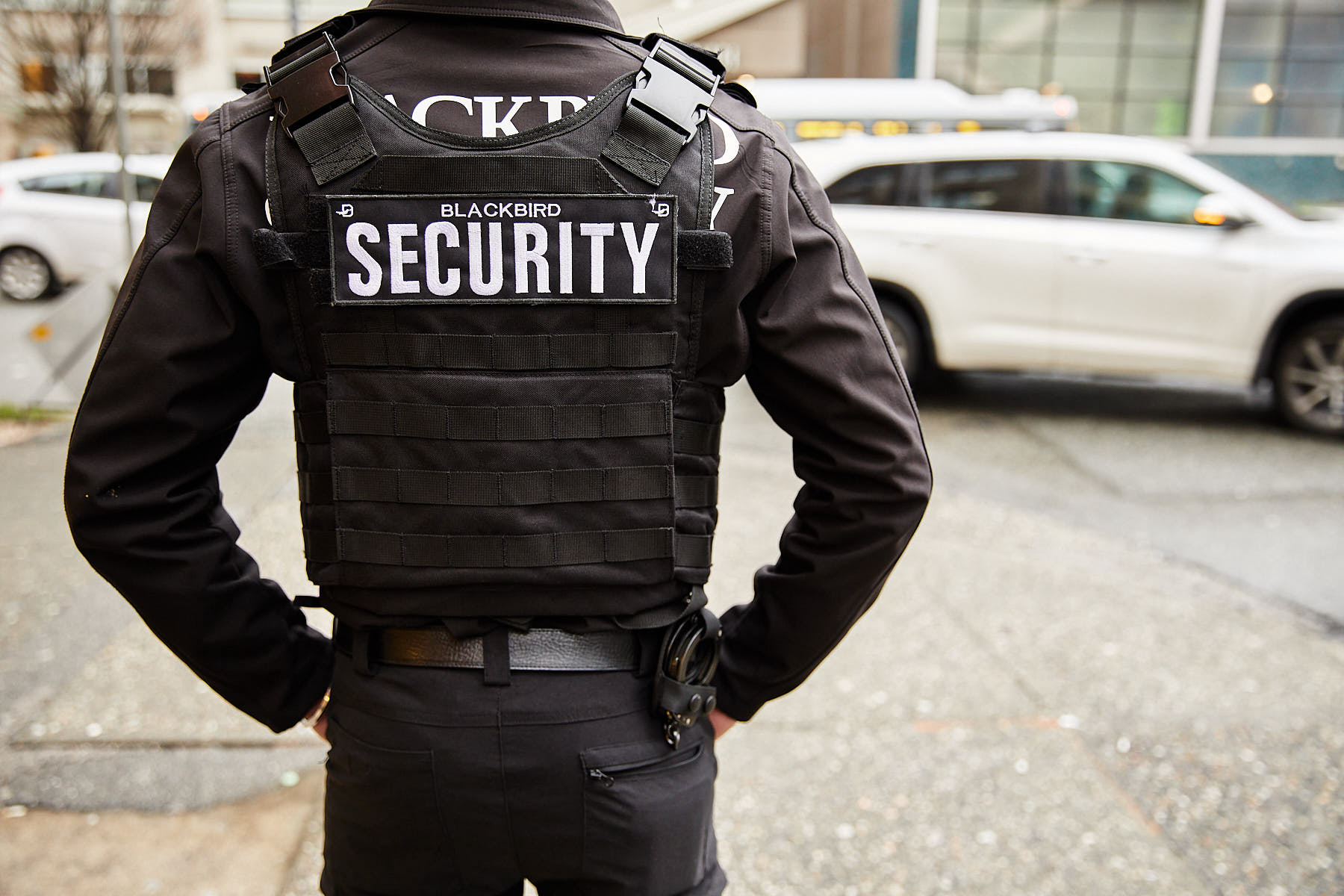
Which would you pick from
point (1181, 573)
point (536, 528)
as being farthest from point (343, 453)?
point (1181, 573)

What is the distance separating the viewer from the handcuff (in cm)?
154

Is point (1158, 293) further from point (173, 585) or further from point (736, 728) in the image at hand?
Result: point (173, 585)

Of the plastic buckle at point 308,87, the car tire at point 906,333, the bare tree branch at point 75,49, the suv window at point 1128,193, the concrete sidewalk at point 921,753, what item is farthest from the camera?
the bare tree branch at point 75,49

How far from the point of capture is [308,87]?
141 centimetres

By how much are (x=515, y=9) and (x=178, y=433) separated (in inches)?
27.1

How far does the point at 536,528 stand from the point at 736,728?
82.2 inches

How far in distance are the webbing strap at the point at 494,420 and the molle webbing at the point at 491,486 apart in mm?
49

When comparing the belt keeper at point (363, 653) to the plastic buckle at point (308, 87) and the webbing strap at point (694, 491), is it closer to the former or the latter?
the webbing strap at point (694, 491)

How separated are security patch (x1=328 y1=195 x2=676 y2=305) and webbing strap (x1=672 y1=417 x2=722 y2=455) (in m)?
0.18

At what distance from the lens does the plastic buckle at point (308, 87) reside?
1396 mm

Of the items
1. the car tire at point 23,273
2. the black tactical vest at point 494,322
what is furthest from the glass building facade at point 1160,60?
the black tactical vest at point 494,322

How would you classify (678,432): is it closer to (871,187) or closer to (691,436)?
(691,436)

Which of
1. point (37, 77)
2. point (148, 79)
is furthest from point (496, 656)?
point (148, 79)

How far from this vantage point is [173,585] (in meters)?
1.56
